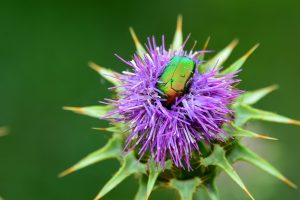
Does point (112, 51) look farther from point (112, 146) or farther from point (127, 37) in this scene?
point (112, 146)

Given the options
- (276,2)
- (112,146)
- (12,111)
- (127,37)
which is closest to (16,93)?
(12,111)

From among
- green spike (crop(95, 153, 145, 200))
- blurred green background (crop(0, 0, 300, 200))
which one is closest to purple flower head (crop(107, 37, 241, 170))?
green spike (crop(95, 153, 145, 200))

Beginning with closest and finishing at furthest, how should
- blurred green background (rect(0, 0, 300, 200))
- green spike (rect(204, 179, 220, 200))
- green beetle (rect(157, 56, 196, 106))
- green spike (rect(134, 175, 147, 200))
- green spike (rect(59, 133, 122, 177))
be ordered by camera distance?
1. green beetle (rect(157, 56, 196, 106))
2. green spike (rect(204, 179, 220, 200))
3. green spike (rect(134, 175, 147, 200))
4. green spike (rect(59, 133, 122, 177))
5. blurred green background (rect(0, 0, 300, 200))

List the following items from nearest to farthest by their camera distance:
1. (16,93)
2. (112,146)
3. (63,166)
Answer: (112,146) → (63,166) → (16,93)

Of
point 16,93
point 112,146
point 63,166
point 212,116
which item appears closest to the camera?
point 212,116

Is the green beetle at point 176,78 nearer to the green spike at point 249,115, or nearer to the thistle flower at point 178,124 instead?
the thistle flower at point 178,124

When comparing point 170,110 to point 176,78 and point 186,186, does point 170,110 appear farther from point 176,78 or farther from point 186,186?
point 186,186

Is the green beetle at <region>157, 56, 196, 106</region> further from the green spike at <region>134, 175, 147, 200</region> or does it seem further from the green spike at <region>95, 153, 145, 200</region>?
the green spike at <region>134, 175, 147, 200</region>
